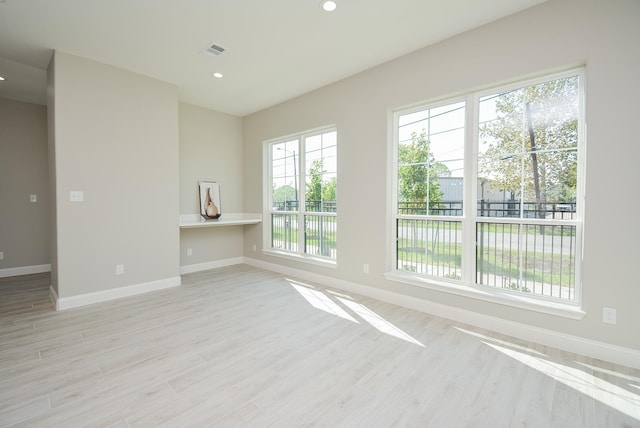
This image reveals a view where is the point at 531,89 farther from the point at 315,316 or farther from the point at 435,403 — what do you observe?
the point at 315,316

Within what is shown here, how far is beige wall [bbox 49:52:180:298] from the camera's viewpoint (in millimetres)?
3188

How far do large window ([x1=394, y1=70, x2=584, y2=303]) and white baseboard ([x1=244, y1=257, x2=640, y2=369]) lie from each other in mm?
300

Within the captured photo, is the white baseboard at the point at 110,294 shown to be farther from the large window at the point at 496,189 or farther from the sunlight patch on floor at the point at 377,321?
the large window at the point at 496,189

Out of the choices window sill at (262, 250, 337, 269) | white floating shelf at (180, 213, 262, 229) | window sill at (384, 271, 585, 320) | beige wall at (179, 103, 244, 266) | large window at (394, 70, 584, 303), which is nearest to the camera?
window sill at (384, 271, 585, 320)

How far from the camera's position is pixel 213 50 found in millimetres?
3102

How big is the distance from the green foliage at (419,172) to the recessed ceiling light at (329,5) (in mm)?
1584

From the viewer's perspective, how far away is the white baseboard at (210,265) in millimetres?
4832

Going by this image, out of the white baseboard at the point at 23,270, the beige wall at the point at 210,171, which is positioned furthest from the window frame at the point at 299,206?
the white baseboard at the point at 23,270

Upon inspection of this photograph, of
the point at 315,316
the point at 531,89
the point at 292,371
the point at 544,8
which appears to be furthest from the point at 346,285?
the point at 544,8

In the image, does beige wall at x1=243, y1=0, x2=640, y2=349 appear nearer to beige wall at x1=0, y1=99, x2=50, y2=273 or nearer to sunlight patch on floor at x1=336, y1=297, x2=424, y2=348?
sunlight patch on floor at x1=336, y1=297, x2=424, y2=348

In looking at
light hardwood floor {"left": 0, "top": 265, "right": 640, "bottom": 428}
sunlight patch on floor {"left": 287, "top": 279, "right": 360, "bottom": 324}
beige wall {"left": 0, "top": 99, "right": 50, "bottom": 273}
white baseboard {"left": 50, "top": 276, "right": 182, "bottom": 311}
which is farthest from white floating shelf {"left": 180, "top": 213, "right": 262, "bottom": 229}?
beige wall {"left": 0, "top": 99, "right": 50, "bottom": 273}

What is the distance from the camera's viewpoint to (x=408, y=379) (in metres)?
1.93

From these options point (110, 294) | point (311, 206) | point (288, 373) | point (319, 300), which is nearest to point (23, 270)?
point (110, 294)

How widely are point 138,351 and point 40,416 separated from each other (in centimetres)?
72
